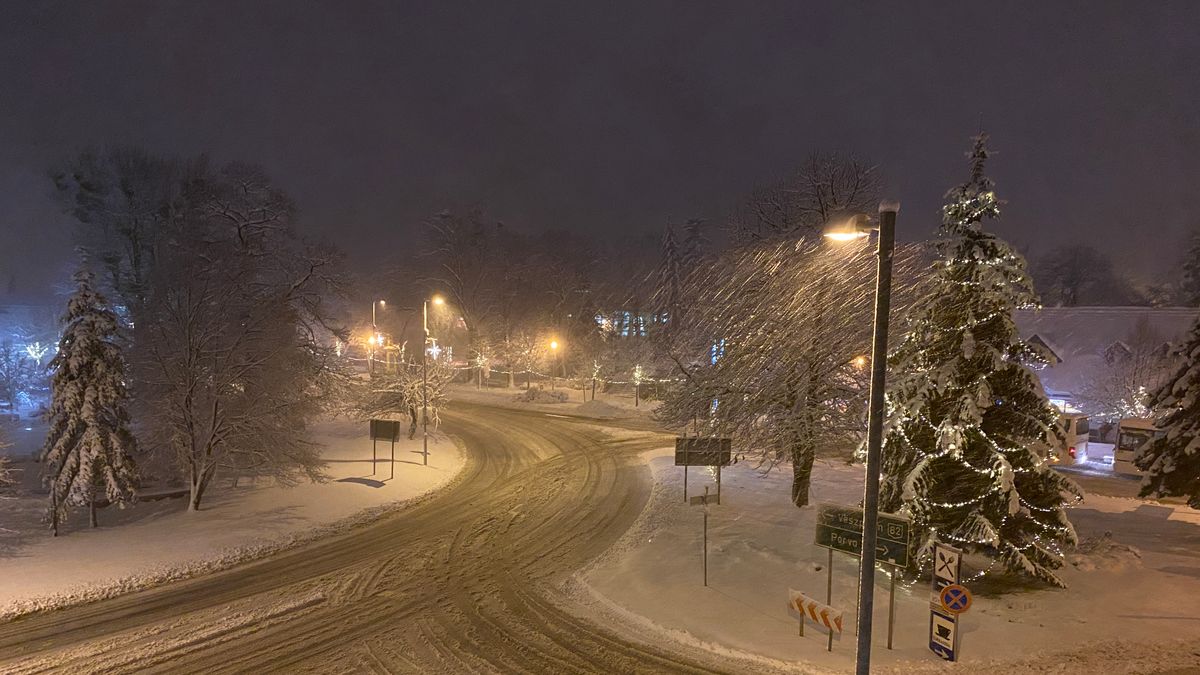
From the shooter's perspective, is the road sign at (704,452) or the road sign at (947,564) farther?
the road sign at (704,452)

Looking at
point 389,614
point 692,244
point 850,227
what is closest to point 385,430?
point 389,614

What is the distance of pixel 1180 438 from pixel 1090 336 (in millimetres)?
29851

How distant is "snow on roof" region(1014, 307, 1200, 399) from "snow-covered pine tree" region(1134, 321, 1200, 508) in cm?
2092

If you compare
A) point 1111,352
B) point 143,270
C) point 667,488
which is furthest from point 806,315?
point 1111,352

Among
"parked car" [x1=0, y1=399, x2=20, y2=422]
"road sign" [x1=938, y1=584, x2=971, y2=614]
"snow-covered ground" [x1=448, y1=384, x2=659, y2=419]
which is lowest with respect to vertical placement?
"parked car" [x1=0, y1=399, x2=20, y2=422]

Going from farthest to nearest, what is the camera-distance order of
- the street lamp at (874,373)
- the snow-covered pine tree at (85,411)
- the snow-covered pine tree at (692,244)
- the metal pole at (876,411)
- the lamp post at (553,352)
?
the lamp post at (553,352) < the snow-covered pine tree at (692,244) < the snow-covered pine tree at (85,411) < the metal pole at (876,411) < the street lamp at (874,373)

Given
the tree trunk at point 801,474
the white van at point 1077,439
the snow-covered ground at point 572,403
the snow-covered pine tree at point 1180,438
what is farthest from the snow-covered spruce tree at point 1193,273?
the tree trunk at point 801,474

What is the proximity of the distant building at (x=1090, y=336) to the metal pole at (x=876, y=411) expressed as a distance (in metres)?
38.0

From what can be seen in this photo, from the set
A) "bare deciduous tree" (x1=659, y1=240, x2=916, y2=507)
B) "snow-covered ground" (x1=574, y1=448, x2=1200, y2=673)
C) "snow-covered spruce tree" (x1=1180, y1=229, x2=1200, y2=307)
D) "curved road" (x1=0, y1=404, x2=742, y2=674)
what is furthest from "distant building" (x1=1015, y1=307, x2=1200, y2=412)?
"curved road" (x1=0, y1=404, x2=742, y2=674)

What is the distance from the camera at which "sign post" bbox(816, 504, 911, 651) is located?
9.84 metres

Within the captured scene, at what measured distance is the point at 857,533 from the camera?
404 inches

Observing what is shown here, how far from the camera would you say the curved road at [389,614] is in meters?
10.0

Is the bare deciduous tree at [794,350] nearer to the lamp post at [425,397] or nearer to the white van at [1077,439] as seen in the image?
the lamp post at [425,397]

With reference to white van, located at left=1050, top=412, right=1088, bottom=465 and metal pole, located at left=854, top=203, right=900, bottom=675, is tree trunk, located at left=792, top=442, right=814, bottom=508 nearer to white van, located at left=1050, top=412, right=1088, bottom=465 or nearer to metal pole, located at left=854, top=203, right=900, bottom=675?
metal pole, located at left=854, top=203, right=900, bottom=675
